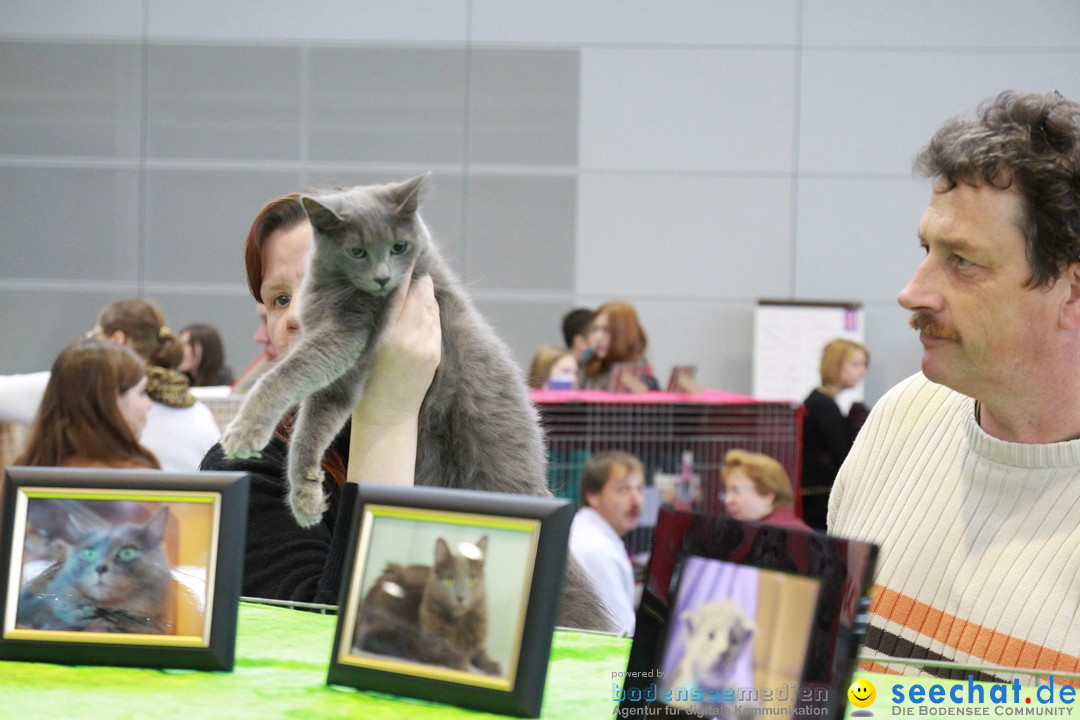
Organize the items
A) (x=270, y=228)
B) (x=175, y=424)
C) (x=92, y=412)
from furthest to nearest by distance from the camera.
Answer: (x=175, y=424)
(x=92, y=412)
(x=270, y=228)

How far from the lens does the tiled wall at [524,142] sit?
761cm

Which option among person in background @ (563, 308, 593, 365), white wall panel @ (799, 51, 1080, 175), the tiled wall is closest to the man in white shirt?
person in background @ (563, 308, 593, 365)

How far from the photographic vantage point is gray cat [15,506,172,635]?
0.81 metres

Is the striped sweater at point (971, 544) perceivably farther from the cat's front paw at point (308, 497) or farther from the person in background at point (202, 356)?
the person in background at point (202, 356)

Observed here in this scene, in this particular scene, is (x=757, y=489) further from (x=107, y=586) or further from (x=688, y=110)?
(x=688, y=110)

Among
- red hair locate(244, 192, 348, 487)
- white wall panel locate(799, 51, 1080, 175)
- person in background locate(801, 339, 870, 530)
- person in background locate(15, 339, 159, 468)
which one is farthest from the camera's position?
white wall panel locate(799, 51, 1080, 175)

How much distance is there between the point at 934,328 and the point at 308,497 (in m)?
0.70

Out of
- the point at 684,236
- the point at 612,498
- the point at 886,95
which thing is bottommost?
the point at 612,498

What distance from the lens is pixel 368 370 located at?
1.16m

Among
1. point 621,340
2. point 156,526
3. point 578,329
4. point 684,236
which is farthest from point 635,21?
point 156,526

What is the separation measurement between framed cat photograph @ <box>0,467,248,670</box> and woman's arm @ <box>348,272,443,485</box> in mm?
315

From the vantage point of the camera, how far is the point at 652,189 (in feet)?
25.2

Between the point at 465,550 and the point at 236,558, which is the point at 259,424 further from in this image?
the point at 465,550

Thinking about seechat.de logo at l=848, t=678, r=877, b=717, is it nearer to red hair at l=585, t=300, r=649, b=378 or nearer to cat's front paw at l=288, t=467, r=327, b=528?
cat's front paw at l=288, t=467, r=327, b=528
